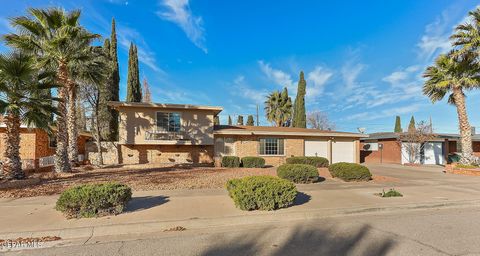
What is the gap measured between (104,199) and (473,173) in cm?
1944

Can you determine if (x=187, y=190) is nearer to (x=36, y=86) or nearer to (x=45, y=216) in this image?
(x=45, y=216)

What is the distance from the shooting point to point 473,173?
15.9 meters

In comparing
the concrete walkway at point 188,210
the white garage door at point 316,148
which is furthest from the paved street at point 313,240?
the white garage door at point 316,148

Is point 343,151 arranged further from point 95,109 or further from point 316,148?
point 95,109

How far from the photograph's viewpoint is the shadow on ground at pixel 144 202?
272 inches

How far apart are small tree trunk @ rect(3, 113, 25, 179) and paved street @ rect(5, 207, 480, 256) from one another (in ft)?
27.9

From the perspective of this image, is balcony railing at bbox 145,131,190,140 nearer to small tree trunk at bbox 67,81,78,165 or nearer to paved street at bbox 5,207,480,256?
small tree trunk at bbox 67,81,78,165

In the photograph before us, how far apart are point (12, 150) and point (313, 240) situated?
12142 mm

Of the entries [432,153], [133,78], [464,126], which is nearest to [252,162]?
[464,126]

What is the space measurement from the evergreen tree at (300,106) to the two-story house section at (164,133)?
20.1 meters

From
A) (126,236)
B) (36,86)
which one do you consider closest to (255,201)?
(126,236)

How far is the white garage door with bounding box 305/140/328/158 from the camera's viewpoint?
22.9m

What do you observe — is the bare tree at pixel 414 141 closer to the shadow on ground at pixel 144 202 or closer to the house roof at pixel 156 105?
the house roof at pixel 156 105

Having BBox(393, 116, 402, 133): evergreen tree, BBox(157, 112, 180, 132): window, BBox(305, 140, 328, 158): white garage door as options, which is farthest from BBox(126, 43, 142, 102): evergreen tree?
BBox(393, 116, 402, 133): evergreen tree
